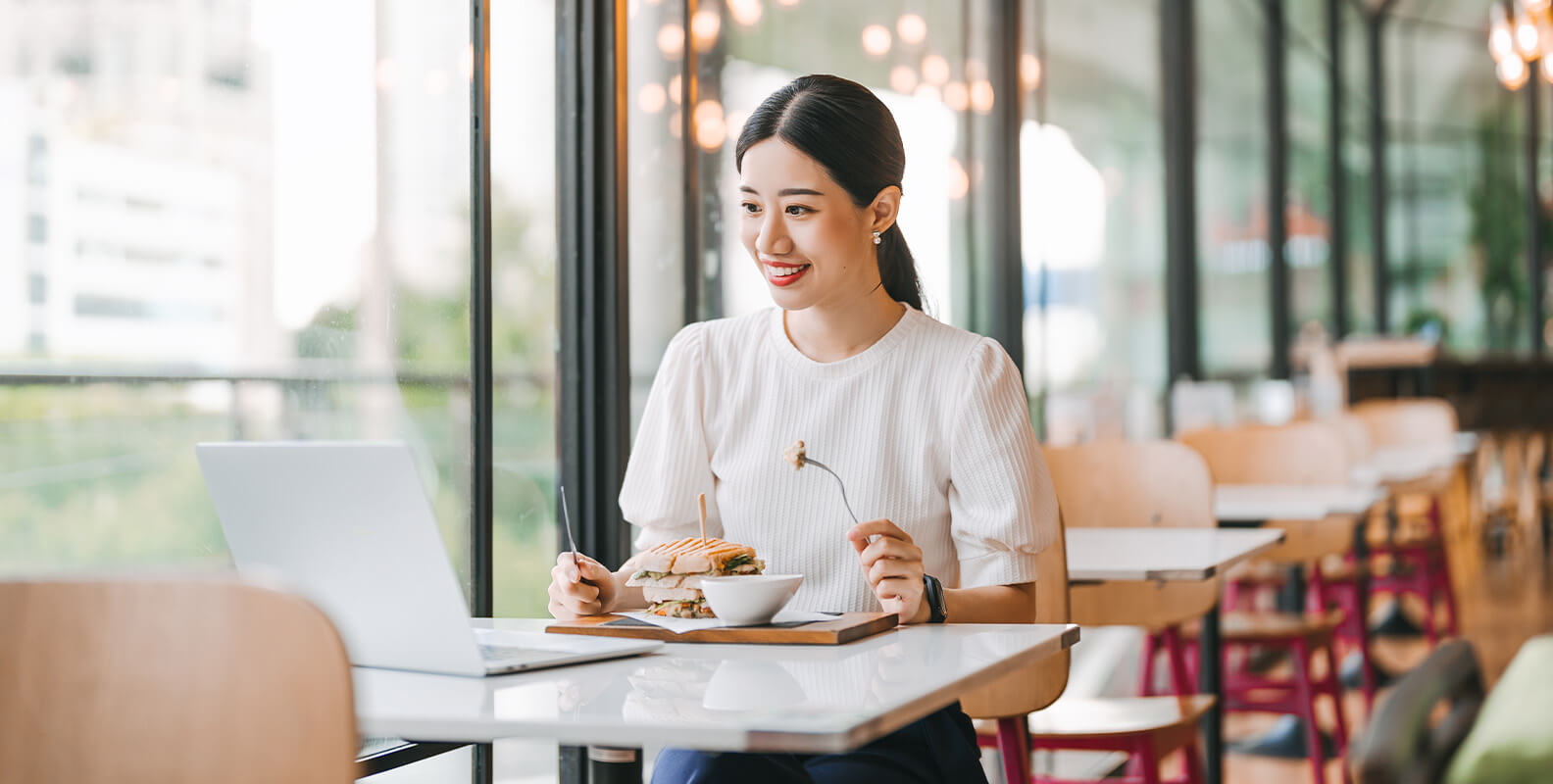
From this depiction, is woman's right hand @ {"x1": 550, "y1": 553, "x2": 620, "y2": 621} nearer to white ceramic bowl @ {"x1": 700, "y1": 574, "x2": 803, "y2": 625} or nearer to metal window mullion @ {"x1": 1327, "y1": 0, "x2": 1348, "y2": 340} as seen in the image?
white ceramic bowl @ {"x1": 700, "y1": 574, "x2": 803, "y2": 625}

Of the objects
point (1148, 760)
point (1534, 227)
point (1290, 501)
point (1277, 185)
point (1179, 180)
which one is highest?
point (1534, 227)

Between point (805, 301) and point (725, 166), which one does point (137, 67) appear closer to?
point (805, 301)

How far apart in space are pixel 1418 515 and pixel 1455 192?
476 centimetres

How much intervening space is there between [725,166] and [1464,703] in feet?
6.97

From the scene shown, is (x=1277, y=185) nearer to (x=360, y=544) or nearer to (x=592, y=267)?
(x=592, y=267)

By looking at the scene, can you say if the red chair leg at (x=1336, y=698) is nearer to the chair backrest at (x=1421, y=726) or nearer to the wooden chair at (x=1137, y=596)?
the wooden chair at (x=1137, y=596)

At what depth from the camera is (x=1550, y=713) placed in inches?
23.6

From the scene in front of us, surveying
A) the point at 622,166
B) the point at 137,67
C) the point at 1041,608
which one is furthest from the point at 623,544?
the point at 137,67

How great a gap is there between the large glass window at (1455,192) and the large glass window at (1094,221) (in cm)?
453

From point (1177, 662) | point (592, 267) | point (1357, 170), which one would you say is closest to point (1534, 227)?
point (1357, 170)

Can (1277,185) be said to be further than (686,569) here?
Yes

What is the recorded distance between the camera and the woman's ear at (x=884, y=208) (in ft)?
5.77

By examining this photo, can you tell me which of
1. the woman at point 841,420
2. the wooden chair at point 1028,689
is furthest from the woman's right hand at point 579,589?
the wooden chair at point 1028,689

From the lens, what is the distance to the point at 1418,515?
20.4 ft
